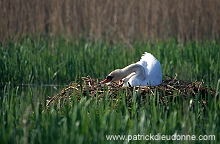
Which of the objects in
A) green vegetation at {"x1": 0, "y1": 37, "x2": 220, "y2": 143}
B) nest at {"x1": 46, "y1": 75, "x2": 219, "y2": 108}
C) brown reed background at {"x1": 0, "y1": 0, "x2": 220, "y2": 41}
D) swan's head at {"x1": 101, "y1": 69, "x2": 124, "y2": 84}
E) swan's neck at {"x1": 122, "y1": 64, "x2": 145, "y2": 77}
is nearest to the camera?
green vegetation at {"x1": 0, "y1": 37, "x2": 220, "y2": 143}

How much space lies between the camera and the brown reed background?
36.6 ft

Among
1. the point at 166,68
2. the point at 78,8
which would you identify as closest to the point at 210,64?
the point at 166,68

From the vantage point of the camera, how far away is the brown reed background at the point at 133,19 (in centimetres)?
1115

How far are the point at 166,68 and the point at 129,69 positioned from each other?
2.23m

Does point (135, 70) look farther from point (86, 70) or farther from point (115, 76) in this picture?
point (86, 70)

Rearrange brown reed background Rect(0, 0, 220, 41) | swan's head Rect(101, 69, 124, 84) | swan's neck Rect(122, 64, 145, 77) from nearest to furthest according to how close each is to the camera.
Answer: swan's head Rect(101, 69, 124, 84) < swan's neck Rect(122, 64, 145, 77) < brown reed background Rect(0, 0, 220, 41)

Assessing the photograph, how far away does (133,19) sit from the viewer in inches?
440

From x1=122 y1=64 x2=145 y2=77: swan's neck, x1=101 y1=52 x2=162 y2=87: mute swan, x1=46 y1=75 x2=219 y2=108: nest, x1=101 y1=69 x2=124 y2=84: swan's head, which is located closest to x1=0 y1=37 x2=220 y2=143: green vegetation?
x1=46 y1=75 x2=219 y2=108: nest

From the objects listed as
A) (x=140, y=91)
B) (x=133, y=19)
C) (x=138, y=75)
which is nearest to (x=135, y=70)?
(x=138, y=75)

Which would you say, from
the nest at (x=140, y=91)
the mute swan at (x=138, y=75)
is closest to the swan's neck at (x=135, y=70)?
the mute swan at (x=138, y=75)

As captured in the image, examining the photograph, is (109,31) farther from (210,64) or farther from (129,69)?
(129,69)

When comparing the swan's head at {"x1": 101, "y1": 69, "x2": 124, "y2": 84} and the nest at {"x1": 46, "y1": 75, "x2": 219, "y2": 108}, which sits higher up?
the swan's head at {"x1": 101, "y1": 69, "x2": 124, "y2": 84}

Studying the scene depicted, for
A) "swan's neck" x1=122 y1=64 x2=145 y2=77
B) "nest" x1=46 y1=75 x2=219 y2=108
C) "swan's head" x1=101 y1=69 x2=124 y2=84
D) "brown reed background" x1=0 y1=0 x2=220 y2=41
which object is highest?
"brown reed background" x1=0 y1=0 x2=220 y2=41

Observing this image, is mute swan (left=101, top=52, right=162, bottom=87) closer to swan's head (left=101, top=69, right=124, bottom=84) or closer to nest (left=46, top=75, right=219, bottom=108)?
swan's head (left=101, top=69, right=124, bottom=84)
